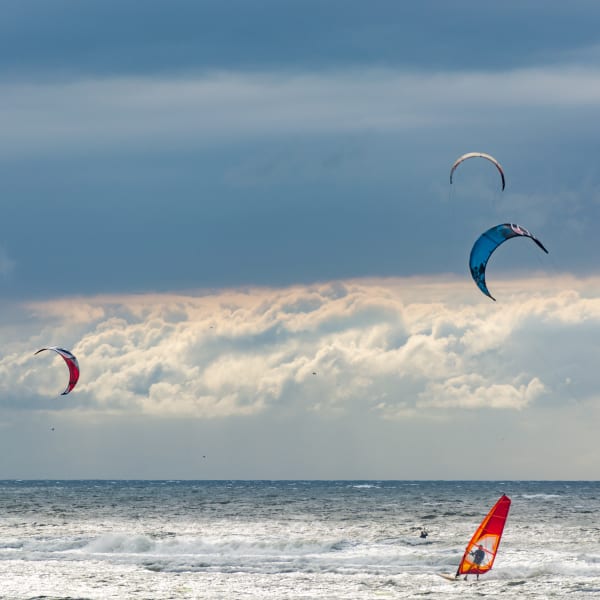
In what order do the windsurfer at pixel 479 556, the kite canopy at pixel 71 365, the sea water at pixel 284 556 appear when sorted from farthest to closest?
the kite canopy at pixel 71 365
the windsurfer at pixel 479 556
the sea water at pixel 284 556

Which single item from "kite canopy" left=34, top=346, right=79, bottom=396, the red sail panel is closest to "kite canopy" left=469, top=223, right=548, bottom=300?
the red sail panel

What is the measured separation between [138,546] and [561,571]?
19.9m

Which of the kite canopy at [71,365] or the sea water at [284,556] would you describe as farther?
the kite canopy at [71,365]

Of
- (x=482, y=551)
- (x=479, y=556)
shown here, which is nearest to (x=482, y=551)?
(x=482, y=551)

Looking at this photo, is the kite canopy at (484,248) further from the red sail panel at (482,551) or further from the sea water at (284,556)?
the sea water at (284,556)

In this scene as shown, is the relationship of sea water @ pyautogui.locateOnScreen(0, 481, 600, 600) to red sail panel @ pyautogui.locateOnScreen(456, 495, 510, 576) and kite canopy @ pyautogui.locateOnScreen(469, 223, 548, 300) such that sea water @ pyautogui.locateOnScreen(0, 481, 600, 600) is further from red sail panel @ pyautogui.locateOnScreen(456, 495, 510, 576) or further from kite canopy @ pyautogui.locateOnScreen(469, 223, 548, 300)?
kite canopy @ pyautogui.locateOnScreen(469, 223, 548, 300)

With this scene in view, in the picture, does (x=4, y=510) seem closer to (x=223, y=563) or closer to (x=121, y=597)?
(x=223, y=563)

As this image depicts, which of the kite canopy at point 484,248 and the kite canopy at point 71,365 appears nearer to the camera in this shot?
the kite canopy at point 484,248

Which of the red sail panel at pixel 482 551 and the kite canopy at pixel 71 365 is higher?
the kite canopy at pixel 71 365

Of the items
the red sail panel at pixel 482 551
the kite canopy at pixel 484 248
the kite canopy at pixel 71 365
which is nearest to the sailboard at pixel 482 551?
the red sail panel at pixel 482 551

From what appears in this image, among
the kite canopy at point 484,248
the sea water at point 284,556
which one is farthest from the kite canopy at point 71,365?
the kite canopy at point 484,248

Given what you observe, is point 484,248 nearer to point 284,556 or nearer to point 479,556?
point 479,556

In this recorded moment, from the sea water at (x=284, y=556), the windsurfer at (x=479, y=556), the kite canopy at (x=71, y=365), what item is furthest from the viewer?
the kite canopy at (x=71, y=365)

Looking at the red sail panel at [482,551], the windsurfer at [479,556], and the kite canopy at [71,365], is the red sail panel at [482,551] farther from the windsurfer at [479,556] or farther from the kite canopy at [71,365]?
the kite canopy at [71,365]
